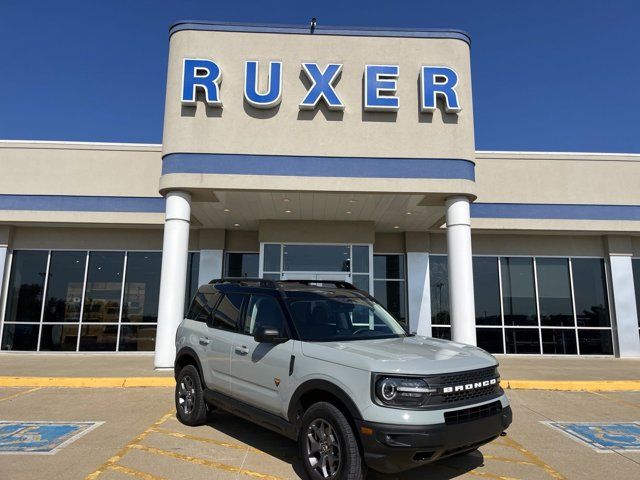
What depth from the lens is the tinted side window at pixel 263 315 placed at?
5.00 m

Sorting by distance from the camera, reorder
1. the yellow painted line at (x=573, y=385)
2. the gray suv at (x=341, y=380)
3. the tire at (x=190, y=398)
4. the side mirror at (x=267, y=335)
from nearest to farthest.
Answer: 1. the gray suv at (x=341, y=380)
2. the side mirror at (x=267, y=335)
3. the tire at (x=190, y=398)
4. the yellow painted line at (x=573, y=385)

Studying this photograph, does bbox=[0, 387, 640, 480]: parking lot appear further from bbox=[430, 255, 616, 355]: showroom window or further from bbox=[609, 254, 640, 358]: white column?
bbox=[609, 254, 640, 358]: white column

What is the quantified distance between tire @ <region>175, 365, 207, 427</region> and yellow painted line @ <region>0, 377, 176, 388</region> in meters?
3.01

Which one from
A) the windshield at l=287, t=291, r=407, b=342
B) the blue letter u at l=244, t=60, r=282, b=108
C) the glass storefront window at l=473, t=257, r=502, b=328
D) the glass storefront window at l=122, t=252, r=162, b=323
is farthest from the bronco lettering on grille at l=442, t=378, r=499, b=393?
the glass storefront window at l=122, t=252, r=162, b=323

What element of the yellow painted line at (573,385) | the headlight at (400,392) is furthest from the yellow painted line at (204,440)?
the yellow painted line at (573,385)

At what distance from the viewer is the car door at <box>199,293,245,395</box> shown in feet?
18.0

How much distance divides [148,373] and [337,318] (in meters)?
6.65

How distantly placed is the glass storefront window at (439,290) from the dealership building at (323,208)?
5 cm

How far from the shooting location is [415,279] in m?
15.5

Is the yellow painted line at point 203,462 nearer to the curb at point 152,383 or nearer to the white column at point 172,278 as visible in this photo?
the curb at point 152,383

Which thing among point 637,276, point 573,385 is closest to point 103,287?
point 573,385

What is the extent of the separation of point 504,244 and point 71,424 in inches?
562

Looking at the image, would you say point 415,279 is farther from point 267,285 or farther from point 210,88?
point 267,285

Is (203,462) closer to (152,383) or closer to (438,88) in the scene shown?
(152,383)
